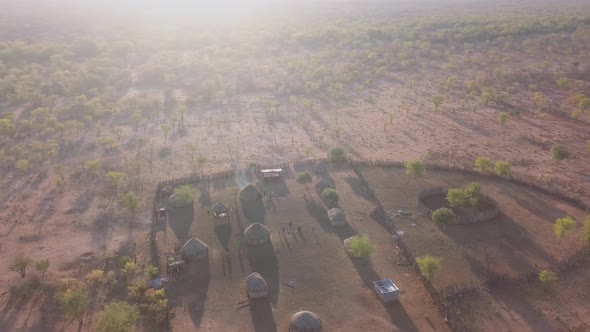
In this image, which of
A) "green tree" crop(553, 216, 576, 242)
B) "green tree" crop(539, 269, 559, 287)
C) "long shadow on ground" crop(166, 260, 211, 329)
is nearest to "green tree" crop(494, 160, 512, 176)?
"green tree" crop(553, 216, 576, 242)

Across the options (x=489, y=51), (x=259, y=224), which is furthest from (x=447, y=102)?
(x=259, y=224)

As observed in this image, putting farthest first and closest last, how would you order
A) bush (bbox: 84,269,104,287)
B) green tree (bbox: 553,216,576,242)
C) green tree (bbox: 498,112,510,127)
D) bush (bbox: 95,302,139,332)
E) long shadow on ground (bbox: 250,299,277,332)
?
green tree (bbox: 498,112,510,127) → green tree (bbox: 553,216,576,242) → bush (bbox: 84,269,104,287) → long shadow on ground (bbox: 250,299,277,332) → bush (bbox: 95,302,139,332)

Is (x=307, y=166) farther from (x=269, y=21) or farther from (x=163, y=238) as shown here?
(x=269, y=21)

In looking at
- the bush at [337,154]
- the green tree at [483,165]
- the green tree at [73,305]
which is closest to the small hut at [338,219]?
the bush at [337,154]

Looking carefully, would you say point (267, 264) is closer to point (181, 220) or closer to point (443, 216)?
point (181, 220)

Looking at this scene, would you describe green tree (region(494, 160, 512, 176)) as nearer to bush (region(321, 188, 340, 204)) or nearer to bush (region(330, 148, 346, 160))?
bush (region(330, 148, 346, 160))

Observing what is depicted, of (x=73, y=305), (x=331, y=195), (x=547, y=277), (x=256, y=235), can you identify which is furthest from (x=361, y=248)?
(x=73, y=305)
